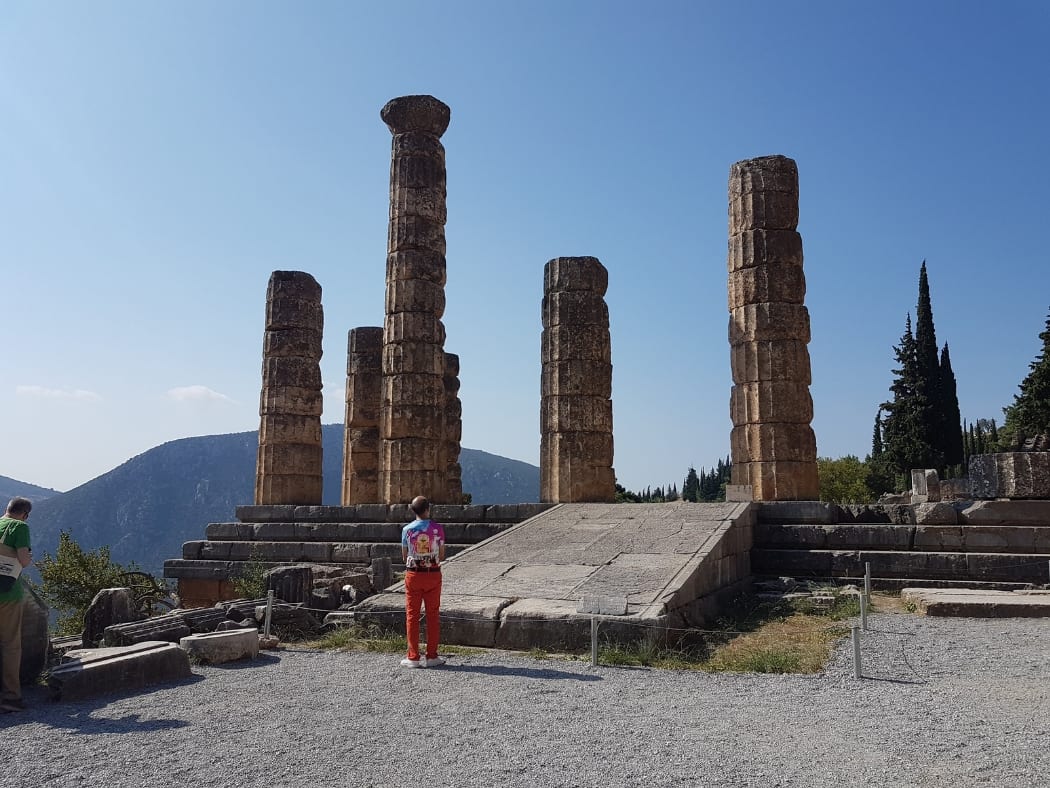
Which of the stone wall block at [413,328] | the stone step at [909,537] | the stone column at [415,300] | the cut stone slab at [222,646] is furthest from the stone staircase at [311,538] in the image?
the cut stone slab at [222,646]

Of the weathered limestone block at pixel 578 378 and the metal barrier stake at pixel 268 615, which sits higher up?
the weathered limestone block at pixel 578 378

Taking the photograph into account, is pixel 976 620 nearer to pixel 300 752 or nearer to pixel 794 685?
pixel 794 685

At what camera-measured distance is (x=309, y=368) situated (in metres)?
19.8

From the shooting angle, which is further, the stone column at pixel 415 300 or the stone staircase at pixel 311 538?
the stone column at pixel 415 300

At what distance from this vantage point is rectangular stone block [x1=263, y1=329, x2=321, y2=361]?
19531mm

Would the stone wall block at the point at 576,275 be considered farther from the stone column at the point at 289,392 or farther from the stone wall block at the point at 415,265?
the stone column at the point at 289,392

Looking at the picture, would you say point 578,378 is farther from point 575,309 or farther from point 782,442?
point 782,442

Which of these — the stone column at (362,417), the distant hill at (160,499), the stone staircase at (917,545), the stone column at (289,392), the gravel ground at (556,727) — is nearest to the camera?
the gravel ground at (556,727)

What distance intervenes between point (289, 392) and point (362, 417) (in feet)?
9.60

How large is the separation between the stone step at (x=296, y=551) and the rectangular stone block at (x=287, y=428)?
113 inches

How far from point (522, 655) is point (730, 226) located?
10.8 m

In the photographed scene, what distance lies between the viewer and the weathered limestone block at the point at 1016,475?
481 inches

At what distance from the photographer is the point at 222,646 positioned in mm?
7855

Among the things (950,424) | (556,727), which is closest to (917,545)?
(556,727)
